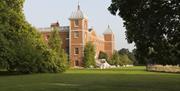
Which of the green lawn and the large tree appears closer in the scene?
the large tree

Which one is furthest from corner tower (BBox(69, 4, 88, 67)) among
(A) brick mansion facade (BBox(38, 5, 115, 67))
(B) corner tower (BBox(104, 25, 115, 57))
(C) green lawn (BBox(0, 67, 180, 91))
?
(C) green lawn (BBox(0, 67, 180, 91))

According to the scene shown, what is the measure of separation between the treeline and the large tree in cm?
2343

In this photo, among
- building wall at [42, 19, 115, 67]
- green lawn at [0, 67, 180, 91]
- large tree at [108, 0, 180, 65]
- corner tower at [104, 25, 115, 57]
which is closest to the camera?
large tree at [108, 0, 180, 65]

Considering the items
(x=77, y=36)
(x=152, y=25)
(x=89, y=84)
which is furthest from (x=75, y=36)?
(x=152, y=25)

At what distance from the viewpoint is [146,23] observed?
740 inches

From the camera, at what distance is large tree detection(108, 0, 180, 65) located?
18.5 metres

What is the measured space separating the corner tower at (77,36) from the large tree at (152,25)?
79503mm

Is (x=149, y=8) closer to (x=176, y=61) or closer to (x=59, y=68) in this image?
(x=176, y=61)

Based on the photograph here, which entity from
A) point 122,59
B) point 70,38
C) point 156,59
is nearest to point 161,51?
point 156,59

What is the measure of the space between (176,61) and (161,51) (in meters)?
1.47

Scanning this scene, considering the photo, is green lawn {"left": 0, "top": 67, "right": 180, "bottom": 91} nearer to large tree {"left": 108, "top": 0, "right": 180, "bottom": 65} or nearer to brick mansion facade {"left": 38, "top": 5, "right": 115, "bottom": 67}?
large tree {"left": 108, "top": 0, "right": 180, "bottom": 65}

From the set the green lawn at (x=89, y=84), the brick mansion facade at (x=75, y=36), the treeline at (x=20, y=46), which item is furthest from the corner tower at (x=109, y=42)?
the green lawn at (x=89, y=84)

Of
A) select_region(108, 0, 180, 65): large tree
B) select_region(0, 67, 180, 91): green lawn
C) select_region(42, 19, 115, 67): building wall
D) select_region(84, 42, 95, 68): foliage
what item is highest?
select_region(42, 19, 115, 67): building wall

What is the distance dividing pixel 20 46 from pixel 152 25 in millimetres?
28501
